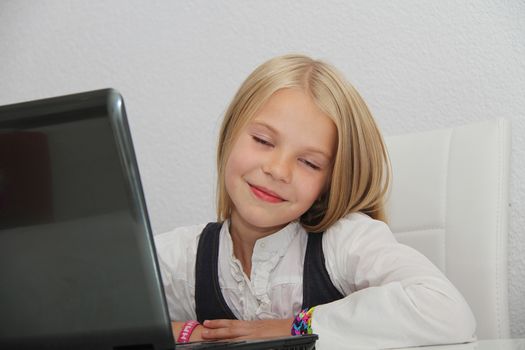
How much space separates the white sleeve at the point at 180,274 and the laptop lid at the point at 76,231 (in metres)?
0.60

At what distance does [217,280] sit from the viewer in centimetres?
108

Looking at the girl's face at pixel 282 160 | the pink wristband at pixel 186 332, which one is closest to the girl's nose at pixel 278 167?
the girl's face at pixel 282 160

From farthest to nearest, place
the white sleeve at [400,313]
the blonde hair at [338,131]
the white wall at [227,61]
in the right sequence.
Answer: the white wall at [227,61], the blonde hair at [338,131], the white sleeve at [400,313]

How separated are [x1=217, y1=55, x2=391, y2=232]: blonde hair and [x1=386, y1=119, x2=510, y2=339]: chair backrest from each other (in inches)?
2.0

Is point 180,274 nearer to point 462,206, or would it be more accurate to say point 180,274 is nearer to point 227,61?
point 462,206

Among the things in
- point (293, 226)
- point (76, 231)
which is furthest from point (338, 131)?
point (76, 231)

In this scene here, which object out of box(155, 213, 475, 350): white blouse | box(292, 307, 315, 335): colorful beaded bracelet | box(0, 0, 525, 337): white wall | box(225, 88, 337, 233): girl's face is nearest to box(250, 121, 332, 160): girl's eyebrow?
box(225, 88, 337, 233): girl's face

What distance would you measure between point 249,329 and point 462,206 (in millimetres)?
384

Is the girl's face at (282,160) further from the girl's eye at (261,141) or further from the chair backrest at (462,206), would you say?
the chair backrest at (462,206)

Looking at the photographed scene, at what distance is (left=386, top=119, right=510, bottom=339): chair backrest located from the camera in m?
0.99

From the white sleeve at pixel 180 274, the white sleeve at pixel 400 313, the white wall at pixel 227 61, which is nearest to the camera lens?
the white sleeve at pixel 400 313

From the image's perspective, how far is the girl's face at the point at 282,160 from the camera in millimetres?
956

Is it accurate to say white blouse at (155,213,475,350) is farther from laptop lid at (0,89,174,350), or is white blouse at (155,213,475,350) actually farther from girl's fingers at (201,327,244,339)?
laptop lid at (0,89,174,350)

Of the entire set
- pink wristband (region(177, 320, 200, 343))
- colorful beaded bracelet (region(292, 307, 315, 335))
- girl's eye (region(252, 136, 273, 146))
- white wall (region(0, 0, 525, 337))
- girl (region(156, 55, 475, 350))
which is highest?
white wall (region(0, 0, 525, 337))
